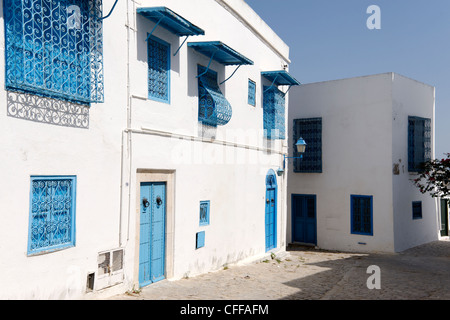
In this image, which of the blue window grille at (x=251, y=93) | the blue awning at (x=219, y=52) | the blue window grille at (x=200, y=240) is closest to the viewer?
the blue awning at (x=219, y=52)

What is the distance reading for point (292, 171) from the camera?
16.3 metres

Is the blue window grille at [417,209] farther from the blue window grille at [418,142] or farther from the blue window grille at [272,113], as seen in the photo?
the blue window grille at [272,113]

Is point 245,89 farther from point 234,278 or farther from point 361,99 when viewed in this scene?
point 361,99

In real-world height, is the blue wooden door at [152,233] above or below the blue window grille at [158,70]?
below

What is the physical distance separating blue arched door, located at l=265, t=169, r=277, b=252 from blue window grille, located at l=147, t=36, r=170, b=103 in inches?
208

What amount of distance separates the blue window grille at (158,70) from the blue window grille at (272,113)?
4752 mm

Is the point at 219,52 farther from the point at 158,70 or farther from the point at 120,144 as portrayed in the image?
the point at 120,144

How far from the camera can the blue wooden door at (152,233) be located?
6.89m

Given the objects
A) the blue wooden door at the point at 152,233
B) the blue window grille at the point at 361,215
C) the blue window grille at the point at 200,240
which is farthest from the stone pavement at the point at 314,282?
the blue window grille at the point at 361,215

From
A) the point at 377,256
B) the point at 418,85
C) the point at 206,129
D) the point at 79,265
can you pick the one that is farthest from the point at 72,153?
the point at 418,85

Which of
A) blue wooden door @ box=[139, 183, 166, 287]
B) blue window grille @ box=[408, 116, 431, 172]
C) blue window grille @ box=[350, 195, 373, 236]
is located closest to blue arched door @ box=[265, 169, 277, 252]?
blue window grille @ box=[350, 195, 373, 236]

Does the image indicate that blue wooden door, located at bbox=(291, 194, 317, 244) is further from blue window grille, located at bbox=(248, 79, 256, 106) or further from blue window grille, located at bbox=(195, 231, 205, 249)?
blue window grille, located at bbox=(195, 231, 205, 249)

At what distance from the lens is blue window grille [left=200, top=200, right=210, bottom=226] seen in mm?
8562

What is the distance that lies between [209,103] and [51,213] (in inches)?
162
